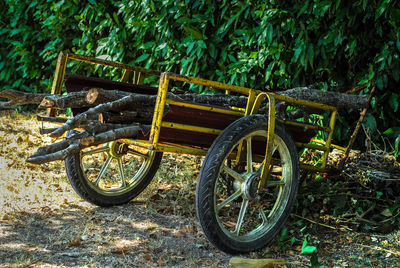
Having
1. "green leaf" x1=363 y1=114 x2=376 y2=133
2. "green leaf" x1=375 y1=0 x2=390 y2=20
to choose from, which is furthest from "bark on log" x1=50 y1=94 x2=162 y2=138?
"green leaf" x1=363 y1=114 x2=376 y2=133

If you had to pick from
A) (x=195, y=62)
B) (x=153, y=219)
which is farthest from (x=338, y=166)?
(x=195, y=62)

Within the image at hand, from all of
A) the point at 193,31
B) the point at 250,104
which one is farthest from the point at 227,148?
the point at 193,31

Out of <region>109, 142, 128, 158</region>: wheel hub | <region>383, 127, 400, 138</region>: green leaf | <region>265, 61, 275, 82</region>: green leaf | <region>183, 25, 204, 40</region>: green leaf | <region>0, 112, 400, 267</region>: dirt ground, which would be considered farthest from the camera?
<region>183, 25, 204, 40</region>: green leaf

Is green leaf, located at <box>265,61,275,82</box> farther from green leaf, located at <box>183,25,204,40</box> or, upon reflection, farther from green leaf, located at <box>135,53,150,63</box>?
green leaf, located at <box>135,53,150,63</box>

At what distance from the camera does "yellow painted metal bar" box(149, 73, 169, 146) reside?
2467 mm

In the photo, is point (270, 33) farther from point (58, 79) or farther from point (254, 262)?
point (254, 262)

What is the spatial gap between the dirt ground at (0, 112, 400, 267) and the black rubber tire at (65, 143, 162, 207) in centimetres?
7

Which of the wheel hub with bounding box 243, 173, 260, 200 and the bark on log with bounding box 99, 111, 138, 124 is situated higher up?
the bark on log with bounding box 99, 111, 138, 124

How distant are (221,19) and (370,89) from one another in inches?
61.7

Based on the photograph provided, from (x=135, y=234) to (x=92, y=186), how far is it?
0.59m

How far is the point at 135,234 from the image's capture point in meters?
2.90

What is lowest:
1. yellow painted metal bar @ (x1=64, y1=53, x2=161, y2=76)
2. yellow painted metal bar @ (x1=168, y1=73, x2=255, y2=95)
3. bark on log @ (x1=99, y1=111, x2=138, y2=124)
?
bark on log @ (x1=99, y1=111, x2=138, y2=124)

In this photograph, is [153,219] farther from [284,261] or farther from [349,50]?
[349,50]

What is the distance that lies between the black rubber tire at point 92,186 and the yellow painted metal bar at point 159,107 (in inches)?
35.4
